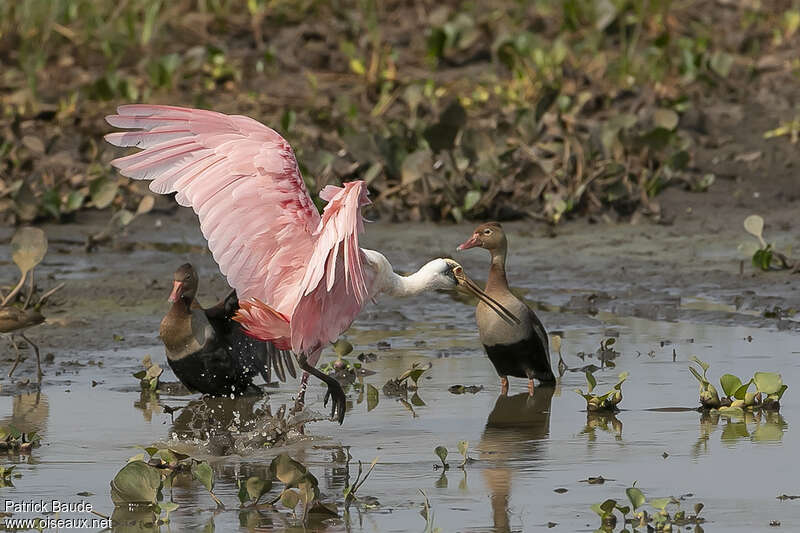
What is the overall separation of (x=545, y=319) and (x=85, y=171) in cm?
488

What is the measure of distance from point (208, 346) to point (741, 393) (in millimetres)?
2635

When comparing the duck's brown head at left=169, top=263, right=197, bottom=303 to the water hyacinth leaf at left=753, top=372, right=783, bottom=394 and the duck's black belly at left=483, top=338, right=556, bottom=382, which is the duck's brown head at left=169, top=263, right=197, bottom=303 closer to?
the duck's black belly at left=483, top=338, right=556, bottom=382

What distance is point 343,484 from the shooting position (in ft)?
20.3

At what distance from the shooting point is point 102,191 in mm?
12047

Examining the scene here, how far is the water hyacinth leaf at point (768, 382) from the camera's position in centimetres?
703

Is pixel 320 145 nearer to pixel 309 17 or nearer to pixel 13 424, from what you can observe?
pixel 309 17

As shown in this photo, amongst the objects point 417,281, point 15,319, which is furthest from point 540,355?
point 15,319

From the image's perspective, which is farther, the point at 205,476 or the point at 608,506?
the point at 205,476

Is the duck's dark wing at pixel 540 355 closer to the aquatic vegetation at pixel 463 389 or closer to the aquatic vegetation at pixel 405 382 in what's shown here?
the aquatic vegetation at pixel 463 389

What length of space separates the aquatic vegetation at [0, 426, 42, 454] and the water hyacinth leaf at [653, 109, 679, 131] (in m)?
7.05

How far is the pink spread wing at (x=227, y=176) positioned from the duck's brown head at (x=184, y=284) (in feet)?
2.17

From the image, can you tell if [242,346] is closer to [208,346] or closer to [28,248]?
[208,346]

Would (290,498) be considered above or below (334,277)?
below

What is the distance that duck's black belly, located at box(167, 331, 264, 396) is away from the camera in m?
7.92
